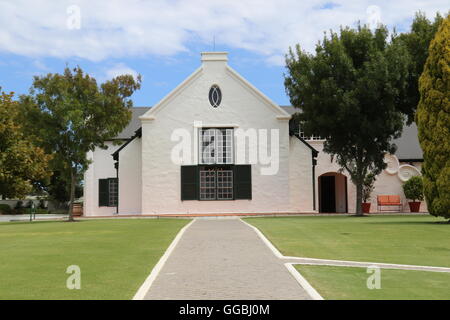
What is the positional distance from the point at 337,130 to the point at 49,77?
1451cm

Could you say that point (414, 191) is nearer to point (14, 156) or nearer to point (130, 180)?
point (130, 180)

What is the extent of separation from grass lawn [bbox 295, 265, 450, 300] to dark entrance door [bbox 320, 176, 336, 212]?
28497mm

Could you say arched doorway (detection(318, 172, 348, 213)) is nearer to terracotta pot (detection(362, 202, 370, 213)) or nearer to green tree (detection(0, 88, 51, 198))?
terracotta pot (detection(362, 202, 370, 213))

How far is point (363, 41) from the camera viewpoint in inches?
1130

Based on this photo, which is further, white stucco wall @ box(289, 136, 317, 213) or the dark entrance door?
the dark entrance door

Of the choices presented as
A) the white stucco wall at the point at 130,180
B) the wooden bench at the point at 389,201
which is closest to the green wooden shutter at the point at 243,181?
the white stucco wall at the point at 130,180

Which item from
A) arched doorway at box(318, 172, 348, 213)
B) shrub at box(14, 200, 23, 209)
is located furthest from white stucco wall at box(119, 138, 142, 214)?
shrub at box(14, 200, 23, 209)

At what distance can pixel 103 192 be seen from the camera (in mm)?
37312

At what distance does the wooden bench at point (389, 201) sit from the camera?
3516 cm

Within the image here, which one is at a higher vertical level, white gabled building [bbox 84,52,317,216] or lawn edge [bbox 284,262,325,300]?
white gabled building [bbox 84,52,317,216]

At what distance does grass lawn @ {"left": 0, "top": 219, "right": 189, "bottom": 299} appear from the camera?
830 centimetres

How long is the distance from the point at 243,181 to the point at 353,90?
867 centimetres

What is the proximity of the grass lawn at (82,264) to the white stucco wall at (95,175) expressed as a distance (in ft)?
66.2

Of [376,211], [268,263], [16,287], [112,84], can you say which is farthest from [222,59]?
[16,287]
